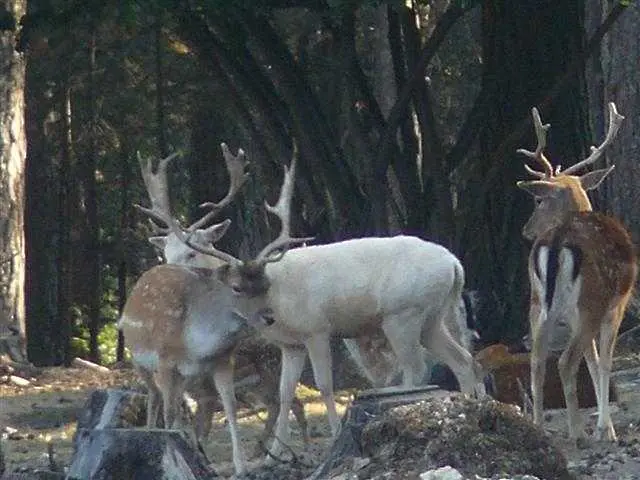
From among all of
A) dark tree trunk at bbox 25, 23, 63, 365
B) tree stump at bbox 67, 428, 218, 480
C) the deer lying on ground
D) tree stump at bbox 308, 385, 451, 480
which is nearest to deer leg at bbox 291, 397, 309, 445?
the deer lying on ground

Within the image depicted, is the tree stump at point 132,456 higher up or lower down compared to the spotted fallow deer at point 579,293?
lower down

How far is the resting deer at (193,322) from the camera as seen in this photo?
37.5ft

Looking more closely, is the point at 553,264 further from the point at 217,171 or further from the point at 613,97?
the point at 217,171

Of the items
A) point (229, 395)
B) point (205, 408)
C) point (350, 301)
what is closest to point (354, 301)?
point (350, 301)

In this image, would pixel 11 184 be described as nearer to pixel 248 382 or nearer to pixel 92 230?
pixel 248 382

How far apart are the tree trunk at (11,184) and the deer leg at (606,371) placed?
335 inches

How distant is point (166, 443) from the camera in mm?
9023

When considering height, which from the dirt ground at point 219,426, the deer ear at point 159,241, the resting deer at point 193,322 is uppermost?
the deer ear at point 159,241

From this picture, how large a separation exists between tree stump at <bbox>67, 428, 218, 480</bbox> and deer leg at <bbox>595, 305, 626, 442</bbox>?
2988 mm

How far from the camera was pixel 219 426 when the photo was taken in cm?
1394

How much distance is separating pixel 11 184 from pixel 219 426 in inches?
212

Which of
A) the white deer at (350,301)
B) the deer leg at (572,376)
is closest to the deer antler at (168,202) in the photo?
the white deer at (350,301)

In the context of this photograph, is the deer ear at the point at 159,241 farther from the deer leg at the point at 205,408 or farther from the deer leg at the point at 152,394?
the deer leg at the point at 152,394

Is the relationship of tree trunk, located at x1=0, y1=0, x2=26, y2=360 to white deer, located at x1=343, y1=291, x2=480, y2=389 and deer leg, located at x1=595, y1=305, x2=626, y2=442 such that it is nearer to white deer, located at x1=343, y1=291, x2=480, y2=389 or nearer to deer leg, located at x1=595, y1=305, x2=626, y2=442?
white deer, located at x1=343, y1=291, x2=480, y2=389
